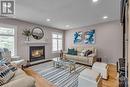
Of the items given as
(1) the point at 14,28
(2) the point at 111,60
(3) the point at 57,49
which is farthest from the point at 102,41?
(1) the point at 14,28

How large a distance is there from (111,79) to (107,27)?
3030mm

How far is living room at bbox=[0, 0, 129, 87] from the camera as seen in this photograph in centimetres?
303

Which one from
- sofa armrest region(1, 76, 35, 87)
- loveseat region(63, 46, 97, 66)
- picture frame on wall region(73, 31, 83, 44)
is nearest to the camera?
sofa armrest region(1, 76, 35, 87)

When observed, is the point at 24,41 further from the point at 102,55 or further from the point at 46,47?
the point at 102,55

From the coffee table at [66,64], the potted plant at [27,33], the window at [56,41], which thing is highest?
the potted plant at [27,33]

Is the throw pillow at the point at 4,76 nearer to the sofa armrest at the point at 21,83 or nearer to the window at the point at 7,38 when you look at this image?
the sofa armrest at the point at 21,83

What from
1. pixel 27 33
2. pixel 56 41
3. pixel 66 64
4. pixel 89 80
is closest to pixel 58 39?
pixel 56 41

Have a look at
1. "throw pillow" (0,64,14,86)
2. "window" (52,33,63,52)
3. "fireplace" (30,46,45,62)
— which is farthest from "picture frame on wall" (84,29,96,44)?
"throw pillow" (0,64,14,86)

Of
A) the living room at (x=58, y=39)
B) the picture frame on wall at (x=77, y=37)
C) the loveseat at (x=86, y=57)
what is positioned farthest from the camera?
the picture frame on wall at (x=77, y=37)

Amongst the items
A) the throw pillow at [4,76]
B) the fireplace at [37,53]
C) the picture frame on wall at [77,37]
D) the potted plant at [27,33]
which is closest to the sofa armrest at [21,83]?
the throw pillow at [4,76]

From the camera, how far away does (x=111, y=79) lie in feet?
10.3

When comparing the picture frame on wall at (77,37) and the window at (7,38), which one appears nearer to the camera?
the window at (7,38)

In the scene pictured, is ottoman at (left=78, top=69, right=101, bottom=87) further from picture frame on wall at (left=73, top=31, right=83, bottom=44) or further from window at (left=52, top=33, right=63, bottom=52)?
window at (left=52, top=33, right=63, bottom=52)

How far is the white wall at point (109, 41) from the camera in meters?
4.74
